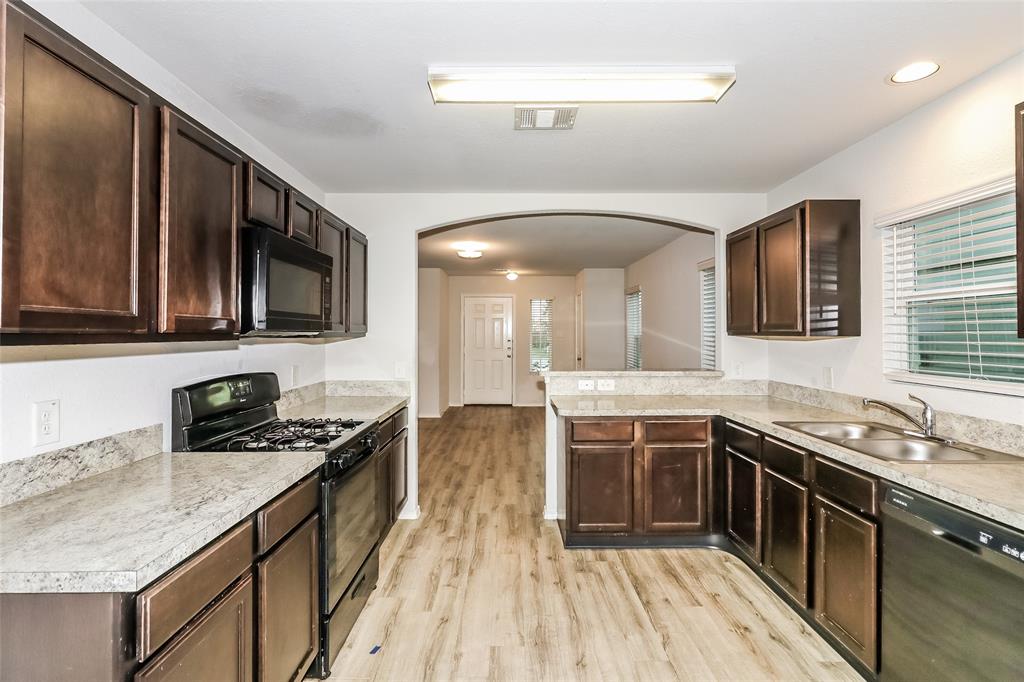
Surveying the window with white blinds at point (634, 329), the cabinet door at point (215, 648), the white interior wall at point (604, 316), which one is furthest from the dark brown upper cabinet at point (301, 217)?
the white interior wall at point (604, 316)

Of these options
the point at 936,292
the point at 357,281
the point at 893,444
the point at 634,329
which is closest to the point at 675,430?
the point at 893,444

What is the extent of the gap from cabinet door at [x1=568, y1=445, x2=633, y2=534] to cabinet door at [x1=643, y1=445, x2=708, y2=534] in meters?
0.13

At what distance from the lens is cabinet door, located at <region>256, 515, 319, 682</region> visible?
1535mm

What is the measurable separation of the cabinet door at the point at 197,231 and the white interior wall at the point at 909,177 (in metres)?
3.00

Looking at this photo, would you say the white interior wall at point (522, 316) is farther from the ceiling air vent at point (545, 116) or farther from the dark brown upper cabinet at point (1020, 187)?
the dark brown upper cabinet at point (1020, 187)

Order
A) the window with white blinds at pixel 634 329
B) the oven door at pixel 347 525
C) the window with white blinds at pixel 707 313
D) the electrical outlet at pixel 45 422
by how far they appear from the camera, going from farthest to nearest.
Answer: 1. the window with white blinds at pixel 634 329
2. the window with white blinds at pixel 707 313
3. the oven door at pixel 347 525
4. the electrical outlet at pixel 45 422

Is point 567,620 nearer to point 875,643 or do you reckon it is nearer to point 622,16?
point 875,643

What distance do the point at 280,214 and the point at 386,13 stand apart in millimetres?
1047

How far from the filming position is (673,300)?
5551 millimetres

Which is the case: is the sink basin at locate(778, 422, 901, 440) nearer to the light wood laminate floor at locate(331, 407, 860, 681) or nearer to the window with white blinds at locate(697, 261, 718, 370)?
the light wood laminate floor at locate(331, 407, 860, 681)

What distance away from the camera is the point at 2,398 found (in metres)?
1.39

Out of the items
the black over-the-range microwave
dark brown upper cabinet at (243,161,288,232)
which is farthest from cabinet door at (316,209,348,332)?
dark brown upper cabinet at (243,161,288,232)

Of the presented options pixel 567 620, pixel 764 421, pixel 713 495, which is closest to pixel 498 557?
pixel 567 620

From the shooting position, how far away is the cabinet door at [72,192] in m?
1.07
